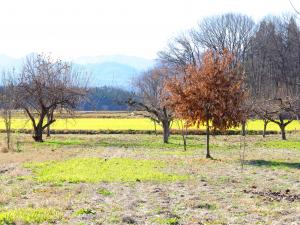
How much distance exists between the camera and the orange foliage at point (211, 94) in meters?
28.9

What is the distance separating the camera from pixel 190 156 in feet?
100

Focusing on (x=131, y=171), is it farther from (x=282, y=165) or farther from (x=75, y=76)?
(x=75, y=76)

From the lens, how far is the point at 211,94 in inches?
1138

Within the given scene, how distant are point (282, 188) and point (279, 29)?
2913 inches

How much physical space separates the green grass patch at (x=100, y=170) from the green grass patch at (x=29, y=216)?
6.23 meters

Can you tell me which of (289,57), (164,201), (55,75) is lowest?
(164,201)

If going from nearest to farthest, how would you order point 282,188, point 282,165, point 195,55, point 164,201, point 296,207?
point 296,207
point 164,201
point 282,188
point 282,165
point 195,55

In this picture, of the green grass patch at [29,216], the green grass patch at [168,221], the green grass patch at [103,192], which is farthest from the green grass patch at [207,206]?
the green grass patch at [29,216]

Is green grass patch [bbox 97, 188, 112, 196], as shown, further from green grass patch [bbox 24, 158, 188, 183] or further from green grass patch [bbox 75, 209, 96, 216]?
green grass patch [bbox 75, 209, 96, 216]

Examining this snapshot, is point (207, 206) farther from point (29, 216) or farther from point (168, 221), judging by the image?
point (29, 216)

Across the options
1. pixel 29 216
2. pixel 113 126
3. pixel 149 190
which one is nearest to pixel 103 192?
pixel 149 190

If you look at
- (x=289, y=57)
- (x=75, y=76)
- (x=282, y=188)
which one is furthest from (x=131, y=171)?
(x=289, y=57)

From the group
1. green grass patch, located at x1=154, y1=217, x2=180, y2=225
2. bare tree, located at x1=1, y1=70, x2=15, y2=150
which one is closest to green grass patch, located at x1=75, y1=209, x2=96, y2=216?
green grass patch, located at x1=154, y1=217, x2=180, y2=225

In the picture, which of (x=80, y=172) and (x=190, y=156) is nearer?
(x=80, y=172)
